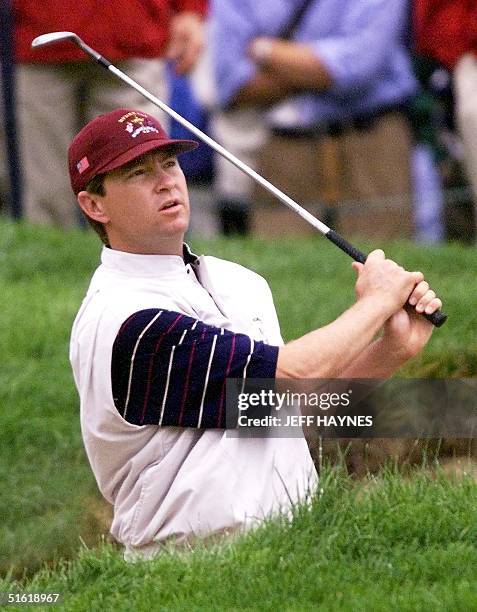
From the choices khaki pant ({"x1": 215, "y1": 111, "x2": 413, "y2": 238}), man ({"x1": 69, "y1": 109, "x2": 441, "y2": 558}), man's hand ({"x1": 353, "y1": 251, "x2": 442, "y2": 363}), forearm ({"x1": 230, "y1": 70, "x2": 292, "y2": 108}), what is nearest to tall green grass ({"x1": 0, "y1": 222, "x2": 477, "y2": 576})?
khaki pant ({"x1": 215, "y1": 111, "x2": 413, "y2": 238})

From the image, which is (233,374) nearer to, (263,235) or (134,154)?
(134,154)

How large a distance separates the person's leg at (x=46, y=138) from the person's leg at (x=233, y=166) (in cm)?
85

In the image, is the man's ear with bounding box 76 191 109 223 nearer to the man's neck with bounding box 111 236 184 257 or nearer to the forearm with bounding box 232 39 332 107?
the man's neck with bounding box 111 236 184 257

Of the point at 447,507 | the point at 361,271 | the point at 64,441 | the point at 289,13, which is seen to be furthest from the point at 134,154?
the point at 289,13

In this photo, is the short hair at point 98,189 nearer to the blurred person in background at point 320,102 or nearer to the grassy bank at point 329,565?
the grassy bank at point 329,565

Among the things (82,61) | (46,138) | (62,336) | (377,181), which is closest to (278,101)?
(377,181)

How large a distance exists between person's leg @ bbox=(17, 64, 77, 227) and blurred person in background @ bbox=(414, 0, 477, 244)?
78.6 inches

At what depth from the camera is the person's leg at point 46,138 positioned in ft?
37.8

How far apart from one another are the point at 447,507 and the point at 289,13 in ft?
20.8

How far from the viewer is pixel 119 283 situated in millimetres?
5781

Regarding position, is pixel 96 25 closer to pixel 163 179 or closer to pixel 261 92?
pixel 261 92

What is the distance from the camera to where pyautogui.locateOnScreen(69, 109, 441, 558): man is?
5.57 meters

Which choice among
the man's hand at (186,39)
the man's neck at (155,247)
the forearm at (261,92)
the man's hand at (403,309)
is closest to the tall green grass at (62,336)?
the forearm at (261,92)

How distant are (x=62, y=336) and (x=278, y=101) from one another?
9.86 ft
